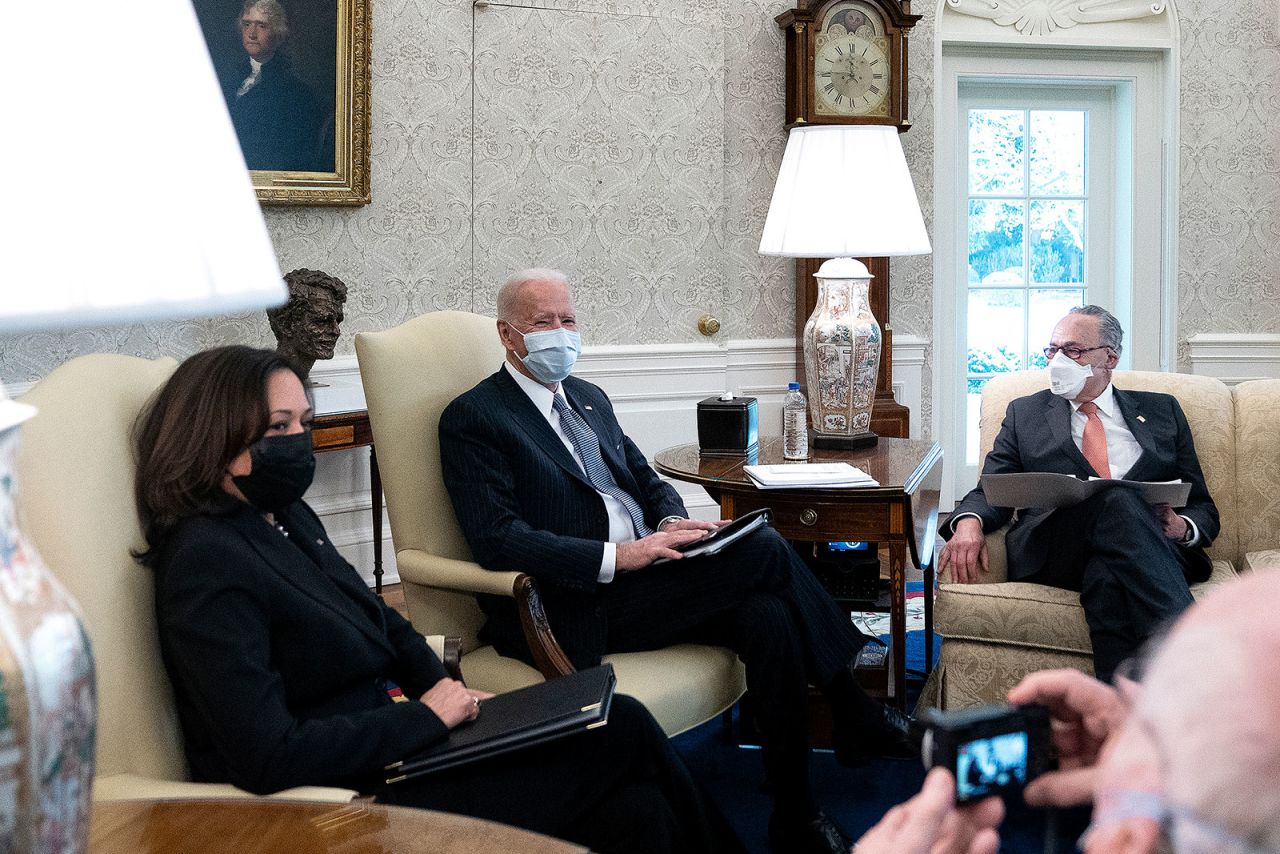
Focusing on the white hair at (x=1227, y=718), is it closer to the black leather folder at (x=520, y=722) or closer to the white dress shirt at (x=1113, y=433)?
the black leather folder at (x=520, y=722)

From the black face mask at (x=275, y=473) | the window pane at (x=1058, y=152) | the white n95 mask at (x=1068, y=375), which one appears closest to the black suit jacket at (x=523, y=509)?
the black face mask at (x=275, y=473)

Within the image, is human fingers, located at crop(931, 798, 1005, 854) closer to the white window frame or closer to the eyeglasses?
the eyeglasses

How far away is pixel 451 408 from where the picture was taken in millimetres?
2670

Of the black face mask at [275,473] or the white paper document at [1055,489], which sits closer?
the black face mask at [275,473]

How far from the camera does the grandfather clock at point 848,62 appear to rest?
524cm

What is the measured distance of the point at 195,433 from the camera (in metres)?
1.78

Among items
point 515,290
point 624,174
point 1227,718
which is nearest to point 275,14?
point 624,174

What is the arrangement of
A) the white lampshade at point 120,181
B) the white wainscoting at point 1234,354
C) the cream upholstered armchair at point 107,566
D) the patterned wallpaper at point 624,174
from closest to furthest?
the white lampshade at point 120,181 < the cream upholstered armchair at point 107,566 < the patterned wallpaper at point 624,174 < the white wainscoting at point 1234,354

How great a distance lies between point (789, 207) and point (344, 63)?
6.19 feet

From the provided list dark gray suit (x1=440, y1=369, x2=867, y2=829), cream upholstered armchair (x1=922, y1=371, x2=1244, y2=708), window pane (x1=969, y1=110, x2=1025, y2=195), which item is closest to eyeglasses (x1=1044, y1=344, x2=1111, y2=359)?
cream upholstered armchair (x1=922, y1=371, x2=1244, y2=708)

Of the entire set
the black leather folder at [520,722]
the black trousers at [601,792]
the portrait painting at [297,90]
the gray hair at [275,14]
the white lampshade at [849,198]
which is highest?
the gray hair at [275,14]

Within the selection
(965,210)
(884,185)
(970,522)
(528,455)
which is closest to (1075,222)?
(965,210)

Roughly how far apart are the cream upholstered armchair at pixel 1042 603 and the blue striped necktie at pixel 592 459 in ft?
2.50

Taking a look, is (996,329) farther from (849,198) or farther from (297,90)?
(297,90)
